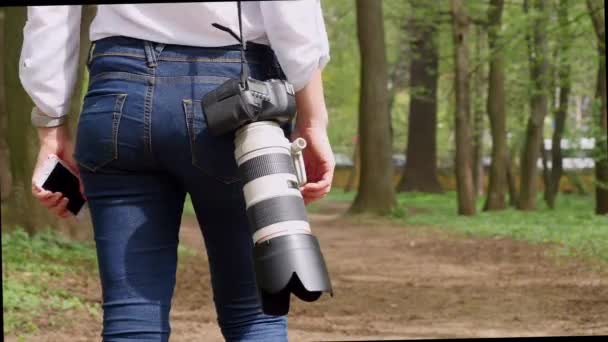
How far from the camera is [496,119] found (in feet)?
55.6

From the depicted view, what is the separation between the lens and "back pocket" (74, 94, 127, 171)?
183 cm

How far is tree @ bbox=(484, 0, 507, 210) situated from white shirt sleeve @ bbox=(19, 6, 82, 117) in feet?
49.3

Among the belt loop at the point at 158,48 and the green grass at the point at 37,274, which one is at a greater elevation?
the belt loop at the point at 158,48

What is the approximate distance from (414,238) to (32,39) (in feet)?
33.8

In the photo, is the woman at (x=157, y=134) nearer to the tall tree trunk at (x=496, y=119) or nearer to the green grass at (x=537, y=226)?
the green grass at (x=537, y=226)

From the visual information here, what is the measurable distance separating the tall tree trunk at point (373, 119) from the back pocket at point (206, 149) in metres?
13.2

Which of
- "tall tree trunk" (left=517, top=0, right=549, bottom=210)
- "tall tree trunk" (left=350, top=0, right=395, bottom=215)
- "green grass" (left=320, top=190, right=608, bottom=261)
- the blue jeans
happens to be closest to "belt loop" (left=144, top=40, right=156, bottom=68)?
the blue jeans

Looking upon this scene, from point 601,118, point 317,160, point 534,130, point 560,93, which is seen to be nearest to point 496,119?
point 534,130

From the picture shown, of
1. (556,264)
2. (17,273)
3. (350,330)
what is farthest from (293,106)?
(556,264)

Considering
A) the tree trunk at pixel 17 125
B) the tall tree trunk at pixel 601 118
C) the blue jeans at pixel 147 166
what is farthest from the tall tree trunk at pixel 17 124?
the tall tree trunk at pixel 601 118

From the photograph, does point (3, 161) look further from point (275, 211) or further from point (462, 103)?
point (462, 103)

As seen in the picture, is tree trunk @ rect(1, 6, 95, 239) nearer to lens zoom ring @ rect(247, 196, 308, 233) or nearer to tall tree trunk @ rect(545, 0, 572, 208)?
lens zoom ring @ rect(247, 196, 308, 233)

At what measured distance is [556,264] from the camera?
8180mm

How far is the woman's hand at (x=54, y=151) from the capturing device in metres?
2.00
